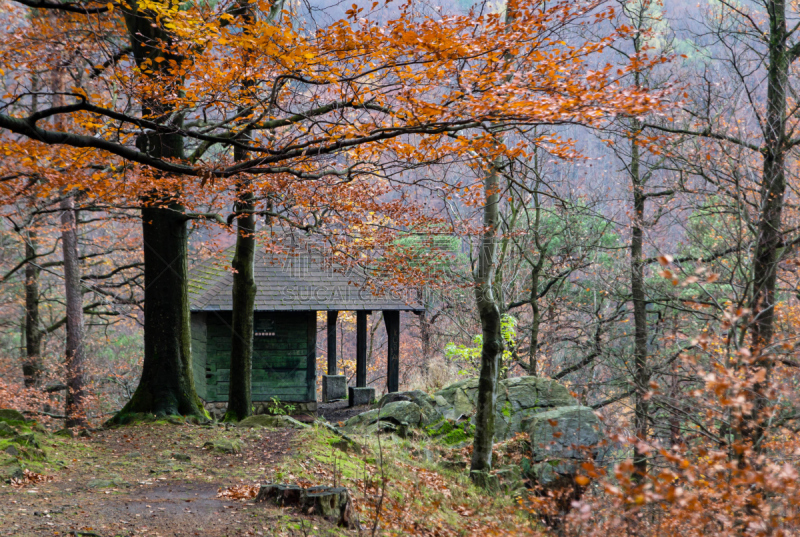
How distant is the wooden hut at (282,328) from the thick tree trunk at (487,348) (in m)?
6.26

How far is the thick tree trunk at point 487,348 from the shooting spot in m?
8.84

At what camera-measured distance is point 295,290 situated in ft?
51.5

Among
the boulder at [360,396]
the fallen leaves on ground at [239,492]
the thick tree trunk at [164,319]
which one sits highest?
the thick tree trunk at [164,319]

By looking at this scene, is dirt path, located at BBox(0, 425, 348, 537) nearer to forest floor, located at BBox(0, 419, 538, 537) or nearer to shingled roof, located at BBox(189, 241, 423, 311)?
forest floor, located at BBox(0, 419, 538, 537)

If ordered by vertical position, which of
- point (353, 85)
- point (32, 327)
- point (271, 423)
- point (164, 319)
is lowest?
point (271, 423)

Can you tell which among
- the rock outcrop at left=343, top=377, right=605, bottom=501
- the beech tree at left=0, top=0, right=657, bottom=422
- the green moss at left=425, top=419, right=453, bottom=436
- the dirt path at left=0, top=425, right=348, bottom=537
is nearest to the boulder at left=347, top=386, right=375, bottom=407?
the rock outcrop at left=343, top=377, right=605, bottom=501

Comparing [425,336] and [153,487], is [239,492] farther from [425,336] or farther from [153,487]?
[425,336]

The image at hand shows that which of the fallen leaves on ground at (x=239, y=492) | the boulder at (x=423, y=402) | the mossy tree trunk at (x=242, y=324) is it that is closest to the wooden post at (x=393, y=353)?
the boulder at (x=423, y=402)

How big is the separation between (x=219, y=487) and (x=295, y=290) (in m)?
10.00

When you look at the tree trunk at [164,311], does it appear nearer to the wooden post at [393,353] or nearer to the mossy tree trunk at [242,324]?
the mossy tree trunk at [242,324]

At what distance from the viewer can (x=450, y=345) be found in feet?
45.0

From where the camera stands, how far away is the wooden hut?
15.2m

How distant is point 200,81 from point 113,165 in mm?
2776

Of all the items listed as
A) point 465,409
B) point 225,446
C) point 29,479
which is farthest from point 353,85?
point 465,409
